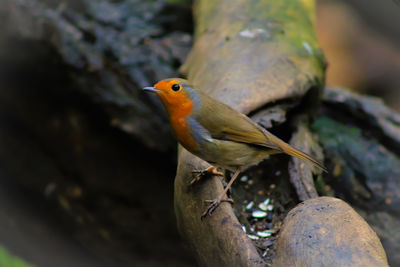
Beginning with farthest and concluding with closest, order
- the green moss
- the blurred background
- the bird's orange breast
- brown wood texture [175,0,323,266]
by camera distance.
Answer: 1. the blurred background
2. the green moss
3. the bird's orange breast
4. brown wood texture [175,0,323,266]

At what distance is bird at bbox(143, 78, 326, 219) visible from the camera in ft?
9.57

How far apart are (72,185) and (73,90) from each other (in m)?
1.32

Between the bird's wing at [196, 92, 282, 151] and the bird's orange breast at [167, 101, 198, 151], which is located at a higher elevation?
the bird's orange breast at [167, 101, 198, 151]

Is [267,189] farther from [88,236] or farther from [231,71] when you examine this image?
[88,236]

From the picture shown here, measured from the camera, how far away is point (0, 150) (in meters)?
5.76

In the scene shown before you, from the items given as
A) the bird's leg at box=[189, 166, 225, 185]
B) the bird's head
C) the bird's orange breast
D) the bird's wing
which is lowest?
the bird's leg at box=[189, 166, 225, 185]

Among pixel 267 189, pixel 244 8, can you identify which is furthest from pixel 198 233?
pixel 244 8

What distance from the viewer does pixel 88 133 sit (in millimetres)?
5277

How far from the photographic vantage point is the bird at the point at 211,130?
9.57 ft

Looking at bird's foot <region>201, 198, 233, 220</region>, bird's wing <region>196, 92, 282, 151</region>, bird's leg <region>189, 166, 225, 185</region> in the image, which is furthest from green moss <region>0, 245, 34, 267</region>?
bird's wing <region>196, 92, 282, 151</region>

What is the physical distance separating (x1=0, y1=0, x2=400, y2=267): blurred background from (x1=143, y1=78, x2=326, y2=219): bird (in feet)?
6.46

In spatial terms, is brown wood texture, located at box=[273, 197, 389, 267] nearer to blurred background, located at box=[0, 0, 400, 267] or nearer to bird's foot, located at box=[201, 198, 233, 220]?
bird's foot, located at box=[201, 198, 233, 220]

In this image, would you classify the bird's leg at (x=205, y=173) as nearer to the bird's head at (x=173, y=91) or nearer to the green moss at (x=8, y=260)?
the bird's head at (x=173, y=91)

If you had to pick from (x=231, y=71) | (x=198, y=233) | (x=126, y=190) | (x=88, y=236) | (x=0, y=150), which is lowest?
(x=88, y=236)
